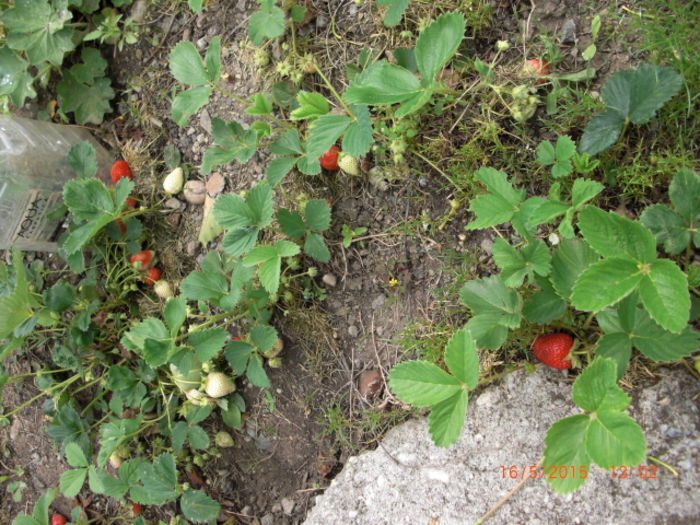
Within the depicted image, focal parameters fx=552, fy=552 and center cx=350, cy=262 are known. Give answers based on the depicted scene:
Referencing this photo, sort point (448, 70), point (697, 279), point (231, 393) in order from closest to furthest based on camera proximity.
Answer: point (697, 279)
point (448, 70)
point (231, 393)

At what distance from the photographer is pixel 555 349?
1563 mm

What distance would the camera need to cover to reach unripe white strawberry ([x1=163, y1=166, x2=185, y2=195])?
2357 mm

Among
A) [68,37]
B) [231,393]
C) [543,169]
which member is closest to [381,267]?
[543,169]

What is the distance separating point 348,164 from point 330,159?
0.09m

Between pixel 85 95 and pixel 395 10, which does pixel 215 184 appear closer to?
pixel 85 95

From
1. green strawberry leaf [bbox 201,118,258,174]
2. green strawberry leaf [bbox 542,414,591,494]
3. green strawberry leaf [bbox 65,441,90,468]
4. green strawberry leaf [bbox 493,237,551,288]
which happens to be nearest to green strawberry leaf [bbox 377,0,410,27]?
green strawberry leaf [bbox 201,118,258,174]

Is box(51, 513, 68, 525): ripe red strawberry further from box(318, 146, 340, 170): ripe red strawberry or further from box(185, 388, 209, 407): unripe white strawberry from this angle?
box(318, 146, 340, 170): ripe red strawberry

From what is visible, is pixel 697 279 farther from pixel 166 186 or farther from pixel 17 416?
pixel 17 416

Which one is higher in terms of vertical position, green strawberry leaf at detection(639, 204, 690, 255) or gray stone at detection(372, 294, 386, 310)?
green strawberry leaf at detection(639, 204, 690, 255)

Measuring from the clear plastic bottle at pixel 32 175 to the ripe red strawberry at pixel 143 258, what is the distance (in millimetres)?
428

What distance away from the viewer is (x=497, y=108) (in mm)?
1808

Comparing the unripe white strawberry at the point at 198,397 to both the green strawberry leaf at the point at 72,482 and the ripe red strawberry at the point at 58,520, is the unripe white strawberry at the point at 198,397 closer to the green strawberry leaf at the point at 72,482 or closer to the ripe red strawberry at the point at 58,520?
the green strawberry leaf at the point at 72,482

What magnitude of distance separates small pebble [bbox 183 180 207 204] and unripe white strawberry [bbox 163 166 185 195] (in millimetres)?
33

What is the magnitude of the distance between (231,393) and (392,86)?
1.33 m
